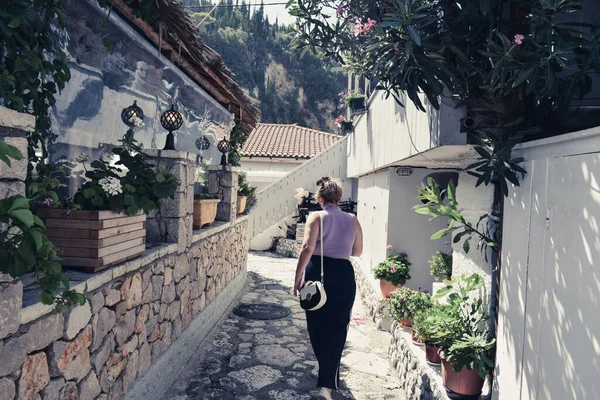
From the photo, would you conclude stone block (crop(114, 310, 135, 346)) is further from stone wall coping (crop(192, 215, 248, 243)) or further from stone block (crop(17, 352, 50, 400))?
stone wall coping (crop(192, 215, 248, 243))

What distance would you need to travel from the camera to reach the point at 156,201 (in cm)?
367

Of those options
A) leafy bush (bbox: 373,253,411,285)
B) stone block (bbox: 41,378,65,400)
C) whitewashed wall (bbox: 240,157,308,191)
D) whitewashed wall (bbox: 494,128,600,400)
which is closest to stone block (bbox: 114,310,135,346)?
stone block (bbox: 41,378,65,400)

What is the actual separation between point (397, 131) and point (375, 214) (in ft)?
9.57

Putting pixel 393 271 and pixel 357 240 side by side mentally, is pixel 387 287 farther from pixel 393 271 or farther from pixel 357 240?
pixel 357 240

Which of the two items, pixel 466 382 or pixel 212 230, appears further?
pixel 212 230

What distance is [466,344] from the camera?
3.23m

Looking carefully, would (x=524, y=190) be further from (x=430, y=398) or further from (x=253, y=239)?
(x=253, y=239)

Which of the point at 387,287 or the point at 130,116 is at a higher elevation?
the point at 130,116

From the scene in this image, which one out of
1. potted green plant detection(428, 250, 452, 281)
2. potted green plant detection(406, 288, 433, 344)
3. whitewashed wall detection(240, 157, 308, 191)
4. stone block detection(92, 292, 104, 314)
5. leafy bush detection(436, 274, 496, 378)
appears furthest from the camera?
whitewashed wall detection(240, 157, 308, 191)

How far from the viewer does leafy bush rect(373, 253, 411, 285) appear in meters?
6.29

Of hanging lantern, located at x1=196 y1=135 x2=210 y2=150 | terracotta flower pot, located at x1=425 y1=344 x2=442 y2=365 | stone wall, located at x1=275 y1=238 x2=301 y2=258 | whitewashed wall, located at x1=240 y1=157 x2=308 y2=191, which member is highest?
whitewashed wall, located at x1=240 y1=157 x2=308 y2=191

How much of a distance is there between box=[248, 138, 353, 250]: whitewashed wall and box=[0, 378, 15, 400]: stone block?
12.4 metres

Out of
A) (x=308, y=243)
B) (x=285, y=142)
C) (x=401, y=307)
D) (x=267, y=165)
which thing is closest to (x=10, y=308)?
(x=308, y=243)

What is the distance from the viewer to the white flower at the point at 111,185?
304 cm
